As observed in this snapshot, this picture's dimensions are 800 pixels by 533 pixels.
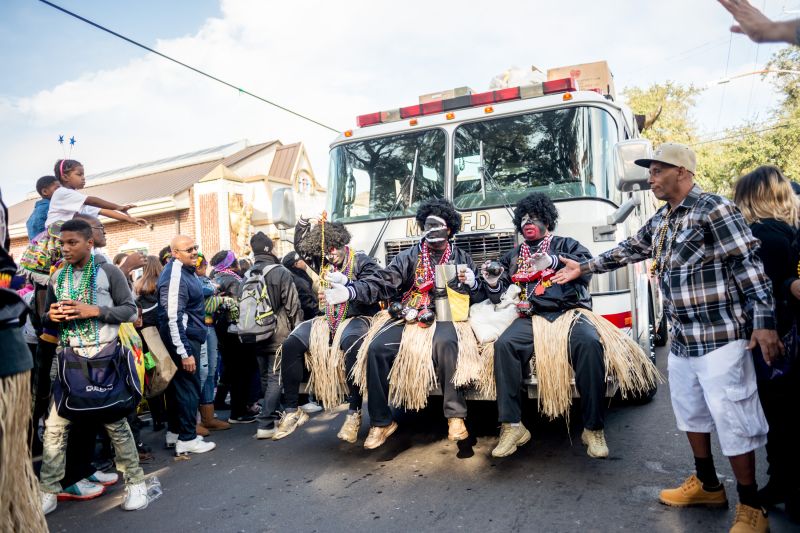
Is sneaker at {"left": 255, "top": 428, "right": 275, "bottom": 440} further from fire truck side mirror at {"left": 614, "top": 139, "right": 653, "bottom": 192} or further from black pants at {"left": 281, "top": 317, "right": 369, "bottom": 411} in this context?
fire truck side mirror at {"left": 614, "top": 139, "right": 653, "bottom": 192}

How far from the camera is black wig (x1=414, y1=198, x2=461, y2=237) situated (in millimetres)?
4805

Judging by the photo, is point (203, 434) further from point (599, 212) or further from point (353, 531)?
point (599, 212)

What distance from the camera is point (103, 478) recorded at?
4.38 m

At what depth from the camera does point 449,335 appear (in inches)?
165

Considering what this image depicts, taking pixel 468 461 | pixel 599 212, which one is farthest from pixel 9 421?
pixel 599 212

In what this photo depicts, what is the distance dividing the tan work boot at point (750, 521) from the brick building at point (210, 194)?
53.2 ft

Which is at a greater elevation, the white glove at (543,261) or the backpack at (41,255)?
the backpack at (41,255)

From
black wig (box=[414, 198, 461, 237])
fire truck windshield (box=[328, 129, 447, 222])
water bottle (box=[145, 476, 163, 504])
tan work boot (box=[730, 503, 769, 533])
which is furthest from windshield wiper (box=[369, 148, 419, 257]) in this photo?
tan work boot (box=[730, 503, 769, 533])

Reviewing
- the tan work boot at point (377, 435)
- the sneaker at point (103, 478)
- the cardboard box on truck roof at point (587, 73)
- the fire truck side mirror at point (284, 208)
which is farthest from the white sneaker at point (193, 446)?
the cardboard box on truck roof at point (587, 73)

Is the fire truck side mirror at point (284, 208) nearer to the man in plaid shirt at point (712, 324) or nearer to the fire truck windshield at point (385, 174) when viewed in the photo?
the fire truck windshield at point (385, 174)

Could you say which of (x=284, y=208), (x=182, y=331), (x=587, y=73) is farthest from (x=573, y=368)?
(x=587, y=73)

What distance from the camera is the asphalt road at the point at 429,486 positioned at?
327cm

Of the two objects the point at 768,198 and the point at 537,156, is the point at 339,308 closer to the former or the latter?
the point at 537,156

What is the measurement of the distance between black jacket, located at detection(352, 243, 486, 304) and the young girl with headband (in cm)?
201
